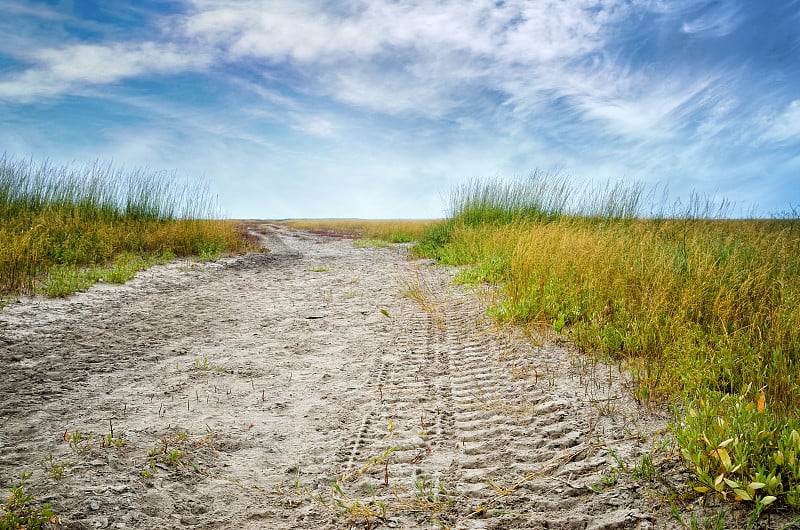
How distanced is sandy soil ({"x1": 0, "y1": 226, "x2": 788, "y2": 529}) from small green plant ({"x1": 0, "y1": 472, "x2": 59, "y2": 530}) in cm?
11

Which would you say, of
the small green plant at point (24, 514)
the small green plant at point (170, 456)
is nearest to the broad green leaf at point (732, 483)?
the small green plant at point (170, 456)

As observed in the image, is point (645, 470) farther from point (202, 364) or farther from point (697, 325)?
point (202, 364)

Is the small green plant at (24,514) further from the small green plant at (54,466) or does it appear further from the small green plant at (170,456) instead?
the small green plant at (170,456)

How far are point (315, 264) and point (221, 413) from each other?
8.39 meters

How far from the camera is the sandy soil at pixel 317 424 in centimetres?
261

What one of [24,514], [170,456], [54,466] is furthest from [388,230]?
[24,514]

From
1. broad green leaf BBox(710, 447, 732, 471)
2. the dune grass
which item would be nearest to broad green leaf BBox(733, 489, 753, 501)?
broad green leaf BBox(710, 447, 732, 471)

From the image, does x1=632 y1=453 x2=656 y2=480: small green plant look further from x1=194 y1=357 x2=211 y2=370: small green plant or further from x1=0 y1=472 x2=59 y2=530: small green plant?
x1=194 y1=357 x2=211 y2=370: small green plant

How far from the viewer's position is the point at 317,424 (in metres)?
3.60

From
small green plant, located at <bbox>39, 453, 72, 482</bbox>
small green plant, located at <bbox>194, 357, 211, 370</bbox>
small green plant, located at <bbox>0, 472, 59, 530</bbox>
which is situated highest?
small green plant, located at <bbox>194, 357, 211, 370</bbox>

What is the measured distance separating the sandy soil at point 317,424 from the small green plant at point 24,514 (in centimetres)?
11

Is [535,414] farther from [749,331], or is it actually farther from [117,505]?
[117,505]

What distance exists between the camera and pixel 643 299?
15.0 ft

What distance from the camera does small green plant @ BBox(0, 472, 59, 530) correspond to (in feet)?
7.76
